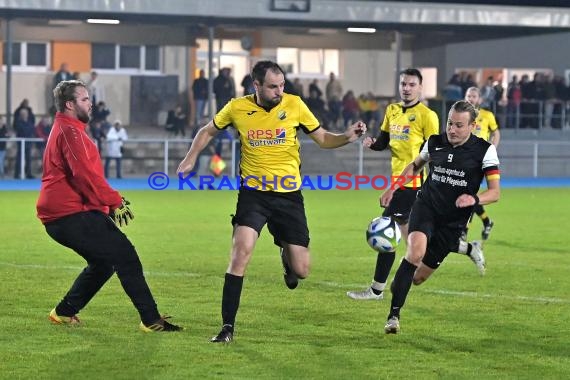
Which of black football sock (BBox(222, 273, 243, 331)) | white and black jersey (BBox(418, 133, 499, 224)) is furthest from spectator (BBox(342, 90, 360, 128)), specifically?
black football sock (BBox(222, 273, 243, 331))

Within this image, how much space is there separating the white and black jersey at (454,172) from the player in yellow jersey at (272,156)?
90cm

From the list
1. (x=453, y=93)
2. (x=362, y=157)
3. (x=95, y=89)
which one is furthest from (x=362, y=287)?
(x=95, y=89)

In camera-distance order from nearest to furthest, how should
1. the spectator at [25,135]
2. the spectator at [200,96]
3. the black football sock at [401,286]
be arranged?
the black football sock at [401,286] < the spectator at [25,135] < the spectator at [200,96]

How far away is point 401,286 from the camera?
9727 mm

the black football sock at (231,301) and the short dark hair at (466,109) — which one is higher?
the short dark hair at (466,109)

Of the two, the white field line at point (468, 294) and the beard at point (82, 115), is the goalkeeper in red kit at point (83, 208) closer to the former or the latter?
the beard at point (82, 115)

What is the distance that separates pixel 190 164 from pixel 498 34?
33.9 metres

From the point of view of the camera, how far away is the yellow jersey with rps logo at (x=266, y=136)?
9672 millimetres

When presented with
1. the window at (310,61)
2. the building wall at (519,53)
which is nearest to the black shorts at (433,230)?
the window at (310,61)

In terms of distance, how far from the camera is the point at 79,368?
820 centimetres

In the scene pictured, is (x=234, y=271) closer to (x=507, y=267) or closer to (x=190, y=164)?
(x=190, y=164)

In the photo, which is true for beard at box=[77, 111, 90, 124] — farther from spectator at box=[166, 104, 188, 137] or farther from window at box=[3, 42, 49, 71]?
window at box=[3, 42, 49, 71]

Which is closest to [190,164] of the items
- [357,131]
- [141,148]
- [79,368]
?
[357,131]

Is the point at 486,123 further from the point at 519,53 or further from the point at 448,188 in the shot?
the point at 519,53
